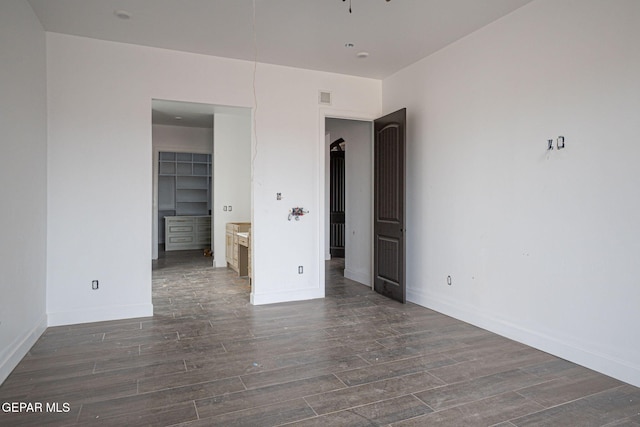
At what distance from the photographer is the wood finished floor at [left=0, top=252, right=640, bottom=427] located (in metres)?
2.26

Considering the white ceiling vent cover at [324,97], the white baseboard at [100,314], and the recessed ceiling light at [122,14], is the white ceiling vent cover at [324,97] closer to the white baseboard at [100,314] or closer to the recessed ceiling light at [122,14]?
the recessed ceiling light at [122,14]

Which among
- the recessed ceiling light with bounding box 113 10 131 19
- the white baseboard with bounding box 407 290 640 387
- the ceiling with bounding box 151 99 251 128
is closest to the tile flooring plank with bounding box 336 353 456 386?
the white baseboard with bounding box 407 290 640 387

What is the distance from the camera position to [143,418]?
87.3 inches

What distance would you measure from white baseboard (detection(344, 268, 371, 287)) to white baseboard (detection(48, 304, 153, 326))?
304cm

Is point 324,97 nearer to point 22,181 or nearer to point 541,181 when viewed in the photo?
point 541,181

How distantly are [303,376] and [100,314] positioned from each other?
8.53ft

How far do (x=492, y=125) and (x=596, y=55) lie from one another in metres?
1.03

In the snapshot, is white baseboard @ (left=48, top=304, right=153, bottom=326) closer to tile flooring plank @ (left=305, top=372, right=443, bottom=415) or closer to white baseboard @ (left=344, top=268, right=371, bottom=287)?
tile flooring plank @ (left=305, top=372, right=443, bottom=415)

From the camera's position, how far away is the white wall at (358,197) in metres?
5.80

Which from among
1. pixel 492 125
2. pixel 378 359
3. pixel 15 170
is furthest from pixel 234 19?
pixel 378 359

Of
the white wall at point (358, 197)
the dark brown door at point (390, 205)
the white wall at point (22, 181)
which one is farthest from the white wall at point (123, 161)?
the white wall at point (358, 197)

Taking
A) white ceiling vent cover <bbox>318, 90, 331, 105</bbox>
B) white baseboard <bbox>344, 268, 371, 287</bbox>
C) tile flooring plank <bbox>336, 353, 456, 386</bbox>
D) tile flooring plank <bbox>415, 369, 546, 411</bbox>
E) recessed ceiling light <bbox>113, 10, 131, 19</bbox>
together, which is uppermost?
recessed ceiling light <bbox>113, 10, 131, 19</bbox>

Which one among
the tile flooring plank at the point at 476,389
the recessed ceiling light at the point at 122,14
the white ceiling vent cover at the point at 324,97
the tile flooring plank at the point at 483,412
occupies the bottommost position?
the tile flooring plank at the point at 483,412

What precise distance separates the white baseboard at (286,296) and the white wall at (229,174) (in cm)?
284
